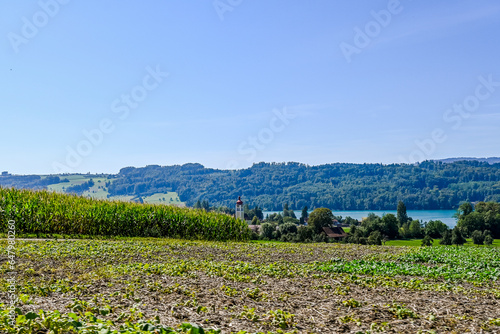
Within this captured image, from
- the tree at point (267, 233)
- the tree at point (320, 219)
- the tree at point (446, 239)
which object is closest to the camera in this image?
the tree at point (446, 239)

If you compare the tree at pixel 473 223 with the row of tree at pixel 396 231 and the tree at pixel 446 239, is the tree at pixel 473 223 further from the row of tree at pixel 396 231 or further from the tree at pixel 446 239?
the tree at pixel 446 239

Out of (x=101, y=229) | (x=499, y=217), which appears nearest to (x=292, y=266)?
(x=101, y=229)

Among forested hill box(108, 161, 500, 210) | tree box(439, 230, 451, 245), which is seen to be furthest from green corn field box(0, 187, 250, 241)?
forested hill box(108, 161, 500, 210)

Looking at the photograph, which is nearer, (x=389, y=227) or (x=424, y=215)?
(x=389, y=227)

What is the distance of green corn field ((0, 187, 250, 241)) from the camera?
1869cm

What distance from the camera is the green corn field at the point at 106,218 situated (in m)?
18.7

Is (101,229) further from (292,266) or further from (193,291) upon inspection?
(193,291)

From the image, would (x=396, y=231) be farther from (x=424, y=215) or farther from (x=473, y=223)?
(x=424, y=215)

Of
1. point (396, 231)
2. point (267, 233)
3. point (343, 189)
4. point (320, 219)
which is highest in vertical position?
point (343, 189)

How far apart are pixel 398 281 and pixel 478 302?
1.97 m

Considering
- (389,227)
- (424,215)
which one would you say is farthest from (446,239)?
(424,215)

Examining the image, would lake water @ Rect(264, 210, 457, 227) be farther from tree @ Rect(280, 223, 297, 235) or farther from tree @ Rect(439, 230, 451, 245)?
tree @ Rect(439, 230, 451, 245)

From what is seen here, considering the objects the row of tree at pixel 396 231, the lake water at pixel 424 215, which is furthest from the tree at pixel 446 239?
the lake water at pixel 424 215

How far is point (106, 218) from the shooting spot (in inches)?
802
